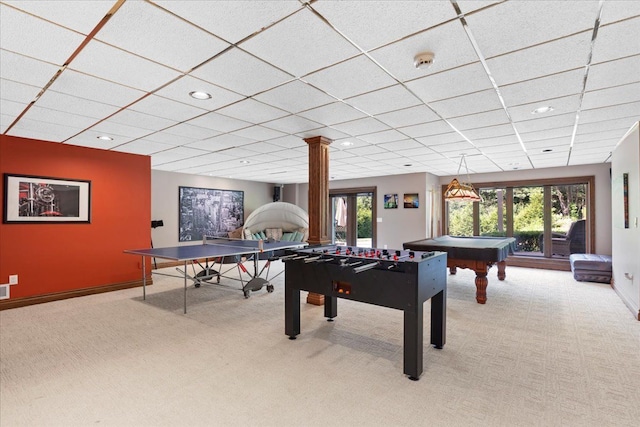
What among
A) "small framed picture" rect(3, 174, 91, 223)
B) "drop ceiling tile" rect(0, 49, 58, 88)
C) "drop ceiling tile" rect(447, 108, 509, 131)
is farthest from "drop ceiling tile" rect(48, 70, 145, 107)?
"drop ceiling tile" rect(447, 108, 509, 131)

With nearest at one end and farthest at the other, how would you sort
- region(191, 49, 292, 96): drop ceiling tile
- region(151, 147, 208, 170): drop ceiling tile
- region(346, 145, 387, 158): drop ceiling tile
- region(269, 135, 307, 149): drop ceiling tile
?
region(191, 49, 292, 96): drop ceiling tile, region(269, 135, 307, 149): drop ceiling tile, region(346, 145, 387, 158): drop ceiling tile, region(151, 147, 208, 170): drop ceiling tile

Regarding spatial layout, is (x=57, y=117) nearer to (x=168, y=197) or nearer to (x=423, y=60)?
(x=423, y=60)

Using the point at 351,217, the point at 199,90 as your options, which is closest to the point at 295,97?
the point at 199,90

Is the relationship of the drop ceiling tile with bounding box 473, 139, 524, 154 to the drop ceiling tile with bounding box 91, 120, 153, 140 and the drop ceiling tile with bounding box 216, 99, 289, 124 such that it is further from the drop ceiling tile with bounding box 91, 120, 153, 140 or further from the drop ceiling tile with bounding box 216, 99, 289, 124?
the drop ceiling tile with bounding box 91, 120, 153, 140

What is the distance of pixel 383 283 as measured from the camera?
276 cm

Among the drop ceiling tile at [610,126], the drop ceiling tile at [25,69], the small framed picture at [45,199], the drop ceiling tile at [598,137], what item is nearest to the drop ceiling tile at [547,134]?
the drop ceiling tile at [610,126]

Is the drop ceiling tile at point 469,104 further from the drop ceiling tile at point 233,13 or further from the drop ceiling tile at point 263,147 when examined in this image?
the drop ceiling tile at point 263,147

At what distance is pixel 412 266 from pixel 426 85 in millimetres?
1582

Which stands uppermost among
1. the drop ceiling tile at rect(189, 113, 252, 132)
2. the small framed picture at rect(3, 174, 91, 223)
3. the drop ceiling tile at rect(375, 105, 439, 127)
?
the drop ceiling tile at rect(375, 105, 439, 127)

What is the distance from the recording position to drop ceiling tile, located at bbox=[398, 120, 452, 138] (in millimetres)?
4020

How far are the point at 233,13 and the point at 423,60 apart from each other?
133cm

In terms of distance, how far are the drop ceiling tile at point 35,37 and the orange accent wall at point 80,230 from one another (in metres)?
3.13

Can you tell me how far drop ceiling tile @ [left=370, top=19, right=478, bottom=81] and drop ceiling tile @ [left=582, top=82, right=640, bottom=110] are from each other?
1.56m

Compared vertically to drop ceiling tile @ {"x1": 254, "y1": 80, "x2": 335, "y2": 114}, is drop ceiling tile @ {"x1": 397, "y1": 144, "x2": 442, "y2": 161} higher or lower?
lower
